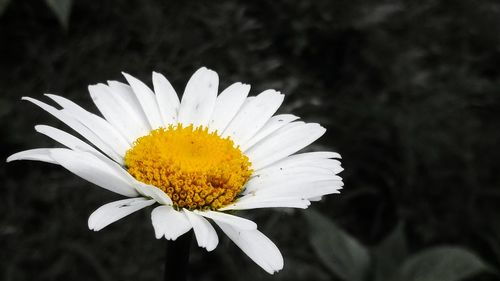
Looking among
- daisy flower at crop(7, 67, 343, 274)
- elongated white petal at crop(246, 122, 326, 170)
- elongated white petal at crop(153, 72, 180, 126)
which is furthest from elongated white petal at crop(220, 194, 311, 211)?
elongated white petal at crop(153, 72, 180, 126)

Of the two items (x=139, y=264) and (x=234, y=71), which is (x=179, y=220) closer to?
(x=139, y=264)

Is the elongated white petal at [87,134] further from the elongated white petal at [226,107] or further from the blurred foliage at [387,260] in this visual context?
the blurred foliage at [387,260]

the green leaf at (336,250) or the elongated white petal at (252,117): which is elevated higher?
the elongated white petal at (252,117)

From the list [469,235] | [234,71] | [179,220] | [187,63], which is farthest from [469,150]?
[179,220]

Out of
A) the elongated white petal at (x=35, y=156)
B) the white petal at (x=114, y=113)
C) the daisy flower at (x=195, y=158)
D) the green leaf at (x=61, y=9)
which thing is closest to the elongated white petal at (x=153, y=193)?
the daisy flower at (x=195, y=158)

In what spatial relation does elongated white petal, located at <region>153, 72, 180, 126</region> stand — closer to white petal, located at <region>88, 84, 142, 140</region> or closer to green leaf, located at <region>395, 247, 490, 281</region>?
white petal, located at <region>88, 84, 142, 140</region>

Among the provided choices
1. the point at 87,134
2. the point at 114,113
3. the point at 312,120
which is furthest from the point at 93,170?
the point at 312,120
